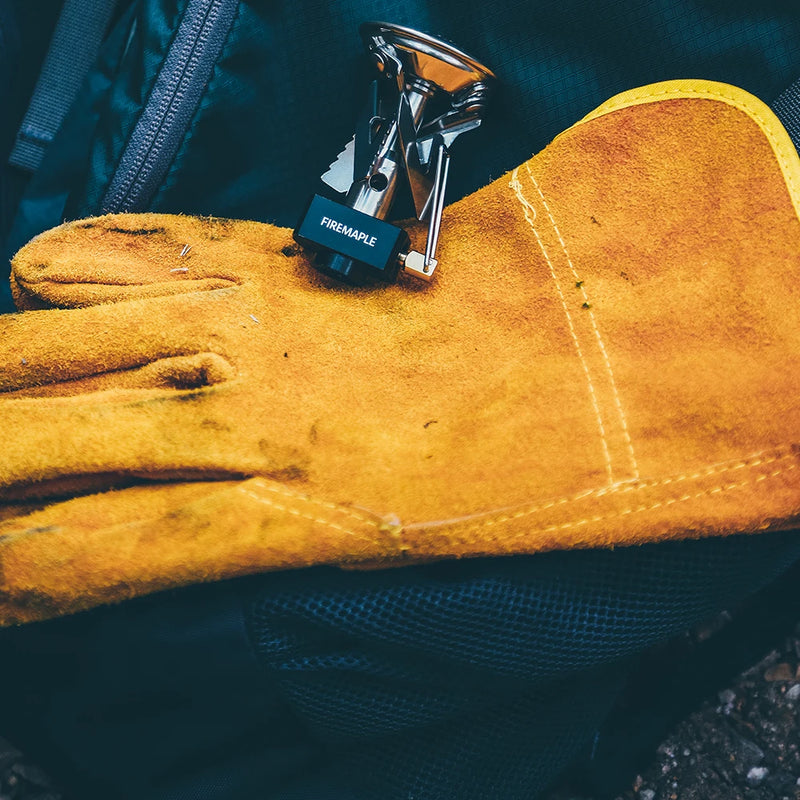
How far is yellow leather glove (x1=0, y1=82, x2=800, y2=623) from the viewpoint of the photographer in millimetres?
546

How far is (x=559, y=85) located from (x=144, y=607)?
681 millimetres

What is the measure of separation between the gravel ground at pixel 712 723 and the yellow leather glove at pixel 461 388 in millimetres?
462

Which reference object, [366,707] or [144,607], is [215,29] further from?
[366,707]

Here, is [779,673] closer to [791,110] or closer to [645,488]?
[645,488]

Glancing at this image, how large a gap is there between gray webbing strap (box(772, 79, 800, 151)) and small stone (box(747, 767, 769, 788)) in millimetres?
866

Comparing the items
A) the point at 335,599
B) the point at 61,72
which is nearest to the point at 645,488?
the point at 335,599

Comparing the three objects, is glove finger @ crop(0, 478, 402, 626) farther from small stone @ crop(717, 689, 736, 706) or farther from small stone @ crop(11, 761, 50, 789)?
small stone @ crop(717, 689, 736, 706)

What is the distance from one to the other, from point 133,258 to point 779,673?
1.07 metres

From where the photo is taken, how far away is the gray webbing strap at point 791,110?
628 mm

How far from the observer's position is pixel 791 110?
0.64 metres

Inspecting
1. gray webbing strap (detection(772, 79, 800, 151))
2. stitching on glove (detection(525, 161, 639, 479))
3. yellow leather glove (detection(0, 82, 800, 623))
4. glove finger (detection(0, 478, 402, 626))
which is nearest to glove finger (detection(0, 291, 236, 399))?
yellow leather glove (detection(0, 82, 800, 623))

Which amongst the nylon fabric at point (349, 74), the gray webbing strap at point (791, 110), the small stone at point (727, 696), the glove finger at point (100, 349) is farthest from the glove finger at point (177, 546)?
the small stone at point (727, 696)

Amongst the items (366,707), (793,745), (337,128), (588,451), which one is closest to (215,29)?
(337,128)

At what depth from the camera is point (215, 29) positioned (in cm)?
73
